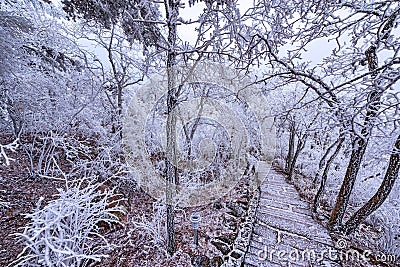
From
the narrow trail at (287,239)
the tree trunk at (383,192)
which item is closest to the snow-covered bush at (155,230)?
the narrow trail at (287,239)

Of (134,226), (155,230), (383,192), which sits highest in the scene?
(383,192)

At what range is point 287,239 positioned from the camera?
373cm

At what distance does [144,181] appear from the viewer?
5.55 m

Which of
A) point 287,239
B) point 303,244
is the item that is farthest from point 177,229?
point 303,244

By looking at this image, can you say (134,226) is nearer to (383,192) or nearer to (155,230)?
Answer: (155,230)

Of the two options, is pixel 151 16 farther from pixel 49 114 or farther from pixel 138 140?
A: pixel 49 114

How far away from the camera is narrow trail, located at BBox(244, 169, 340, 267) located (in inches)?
126

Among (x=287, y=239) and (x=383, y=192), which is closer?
(x=383, y=192)

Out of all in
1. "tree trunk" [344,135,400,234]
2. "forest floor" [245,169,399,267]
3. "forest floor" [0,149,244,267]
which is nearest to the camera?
"forest floor" [0,149,244,267]

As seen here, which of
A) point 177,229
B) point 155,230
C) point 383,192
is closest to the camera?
point 155,230

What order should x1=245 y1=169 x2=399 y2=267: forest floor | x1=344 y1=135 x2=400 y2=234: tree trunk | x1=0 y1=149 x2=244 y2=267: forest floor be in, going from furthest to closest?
x1=344 y1=135 x2=400 y2=234: tree trunk
x1=245 y1=169 x2=399 y2=267: forest floor
x1=0 y1=149 x2=244 y2=267: forest floor

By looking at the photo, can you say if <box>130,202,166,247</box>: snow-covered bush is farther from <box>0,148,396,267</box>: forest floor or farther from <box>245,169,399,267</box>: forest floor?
<box>245,169,399,267</box>: forest floor

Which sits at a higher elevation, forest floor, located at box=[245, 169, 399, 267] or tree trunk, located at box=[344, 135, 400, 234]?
tree trunk, located at box=[344, 135, 400, 234]

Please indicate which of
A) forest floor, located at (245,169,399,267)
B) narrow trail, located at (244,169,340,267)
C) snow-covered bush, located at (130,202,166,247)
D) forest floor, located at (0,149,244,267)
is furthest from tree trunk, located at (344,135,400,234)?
snow-covered bush, located at (130,202,166,247)
